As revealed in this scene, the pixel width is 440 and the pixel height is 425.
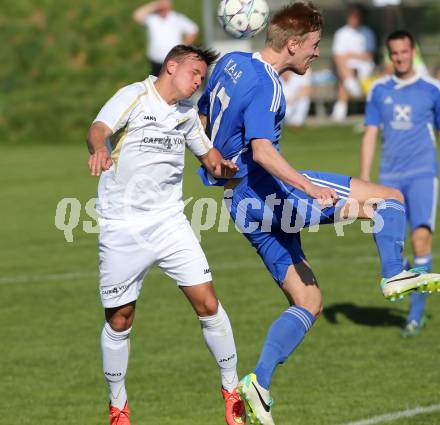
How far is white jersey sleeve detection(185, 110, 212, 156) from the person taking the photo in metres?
7.40

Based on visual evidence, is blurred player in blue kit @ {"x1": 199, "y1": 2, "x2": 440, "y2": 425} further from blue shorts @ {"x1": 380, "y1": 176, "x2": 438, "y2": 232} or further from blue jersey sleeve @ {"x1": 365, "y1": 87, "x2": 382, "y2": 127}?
blue jersey sleeve @ {"x1": 365, "y1": 87, "x2": 382, "y2": 127}

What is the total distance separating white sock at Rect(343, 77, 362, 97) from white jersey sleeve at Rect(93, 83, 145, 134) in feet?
73.5

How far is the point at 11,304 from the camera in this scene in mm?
11984

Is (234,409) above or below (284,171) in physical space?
below

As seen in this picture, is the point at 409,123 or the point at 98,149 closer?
the point at 98,149

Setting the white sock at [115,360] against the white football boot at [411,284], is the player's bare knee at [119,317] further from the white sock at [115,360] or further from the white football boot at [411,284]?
the white football boot at [411,284]

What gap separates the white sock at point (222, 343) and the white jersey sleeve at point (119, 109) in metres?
1.47

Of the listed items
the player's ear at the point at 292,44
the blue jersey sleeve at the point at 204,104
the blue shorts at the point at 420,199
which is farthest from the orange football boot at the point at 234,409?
the blue shorts at the point at 420,199

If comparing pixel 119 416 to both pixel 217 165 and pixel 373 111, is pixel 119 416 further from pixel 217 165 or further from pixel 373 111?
pixel 373 111

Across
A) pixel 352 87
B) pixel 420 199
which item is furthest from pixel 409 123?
pixel 352 87

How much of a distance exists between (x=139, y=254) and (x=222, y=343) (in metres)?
0.85

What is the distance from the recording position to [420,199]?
35.1ft

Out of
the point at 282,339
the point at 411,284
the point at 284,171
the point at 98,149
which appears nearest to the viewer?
the point at 98,149

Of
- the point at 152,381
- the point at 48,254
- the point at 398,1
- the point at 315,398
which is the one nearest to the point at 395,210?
the point at 315,398
